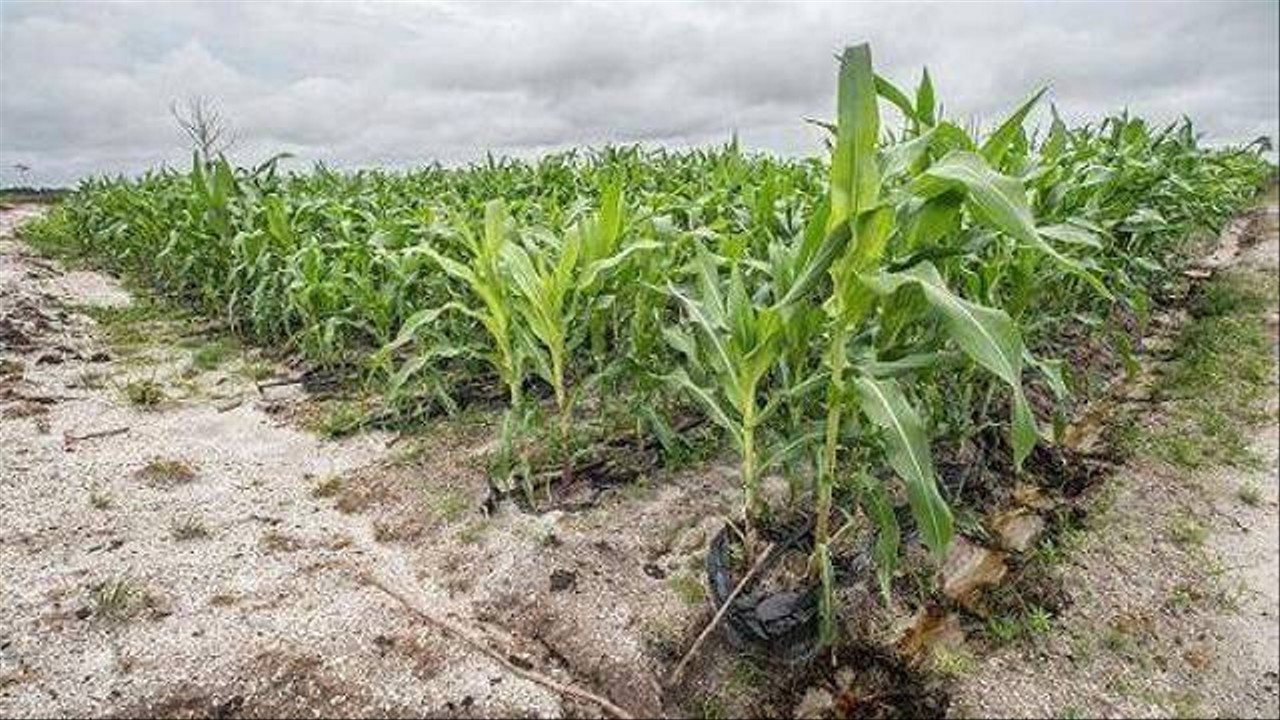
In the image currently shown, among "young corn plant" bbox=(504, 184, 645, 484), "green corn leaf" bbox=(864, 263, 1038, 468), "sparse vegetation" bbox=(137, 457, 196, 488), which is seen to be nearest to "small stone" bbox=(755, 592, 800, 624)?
"green corn leaf" bbox=(864, 263, 1038, 468)

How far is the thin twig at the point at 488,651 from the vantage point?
240cm

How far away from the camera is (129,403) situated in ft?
17.1

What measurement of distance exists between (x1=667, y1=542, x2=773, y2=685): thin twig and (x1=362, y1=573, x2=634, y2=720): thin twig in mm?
211

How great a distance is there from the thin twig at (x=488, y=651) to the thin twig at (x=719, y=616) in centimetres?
21

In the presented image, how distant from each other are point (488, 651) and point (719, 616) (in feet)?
2.33

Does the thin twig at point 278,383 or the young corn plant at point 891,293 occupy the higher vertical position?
the young corn plant at point 891,293

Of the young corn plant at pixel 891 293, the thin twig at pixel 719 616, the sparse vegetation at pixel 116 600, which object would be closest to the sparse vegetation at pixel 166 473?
the sparse vegetation at pixel 116 600

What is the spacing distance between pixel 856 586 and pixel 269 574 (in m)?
2.10

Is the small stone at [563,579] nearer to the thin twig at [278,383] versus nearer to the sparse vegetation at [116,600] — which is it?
the sparse vegetation at [116,600]

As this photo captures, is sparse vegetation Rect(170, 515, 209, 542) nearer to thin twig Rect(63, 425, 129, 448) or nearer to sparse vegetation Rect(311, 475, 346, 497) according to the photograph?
sparse vegetation Rect(311, 475, 346, 497)

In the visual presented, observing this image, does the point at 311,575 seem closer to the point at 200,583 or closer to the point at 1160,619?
the point at 200,583

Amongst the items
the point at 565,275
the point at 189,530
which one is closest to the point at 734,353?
the point at 565,275

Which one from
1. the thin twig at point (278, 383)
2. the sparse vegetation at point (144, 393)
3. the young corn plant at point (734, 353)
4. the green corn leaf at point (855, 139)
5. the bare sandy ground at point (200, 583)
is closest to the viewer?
the green corn leaf at point (855, 139)

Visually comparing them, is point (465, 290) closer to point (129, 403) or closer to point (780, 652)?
point (129, 403)
